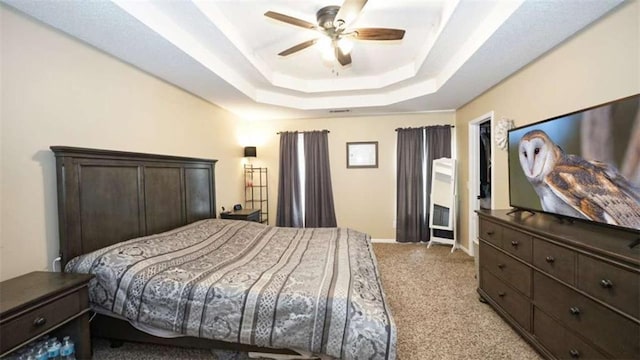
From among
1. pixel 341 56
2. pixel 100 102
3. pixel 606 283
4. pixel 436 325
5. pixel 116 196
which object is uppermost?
pixel 341 56

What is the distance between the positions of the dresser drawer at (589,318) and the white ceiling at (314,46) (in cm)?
181

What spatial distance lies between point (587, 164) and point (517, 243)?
734mm

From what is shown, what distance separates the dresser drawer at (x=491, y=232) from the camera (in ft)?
7.64

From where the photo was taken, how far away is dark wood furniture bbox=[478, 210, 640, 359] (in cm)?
127

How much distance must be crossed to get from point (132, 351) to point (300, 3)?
3.01 metres

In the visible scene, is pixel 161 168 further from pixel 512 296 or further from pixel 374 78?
pixel 512 296

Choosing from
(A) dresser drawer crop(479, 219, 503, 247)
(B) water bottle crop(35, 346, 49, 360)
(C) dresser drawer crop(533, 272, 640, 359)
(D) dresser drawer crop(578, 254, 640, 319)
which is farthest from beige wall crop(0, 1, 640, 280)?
(C) dresser drawer crop(533, 272, 640, 359)

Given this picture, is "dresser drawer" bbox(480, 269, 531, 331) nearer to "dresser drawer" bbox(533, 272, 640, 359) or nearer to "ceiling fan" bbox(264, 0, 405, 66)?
"dresser drawer" bbox(533, 272, 640, 359)

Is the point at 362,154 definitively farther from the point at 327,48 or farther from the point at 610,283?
the point at 610,283

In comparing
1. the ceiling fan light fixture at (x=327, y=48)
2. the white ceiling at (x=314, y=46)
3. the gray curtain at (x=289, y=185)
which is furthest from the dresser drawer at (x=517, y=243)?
the gray curtain at (x=289, y=185)

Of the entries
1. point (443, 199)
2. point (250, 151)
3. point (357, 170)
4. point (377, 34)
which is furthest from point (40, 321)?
point (443, 199)

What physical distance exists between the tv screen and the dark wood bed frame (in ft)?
6.88

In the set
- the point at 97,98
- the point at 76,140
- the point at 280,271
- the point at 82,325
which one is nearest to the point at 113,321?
the point at 82,325

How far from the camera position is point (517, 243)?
81.4 inches
